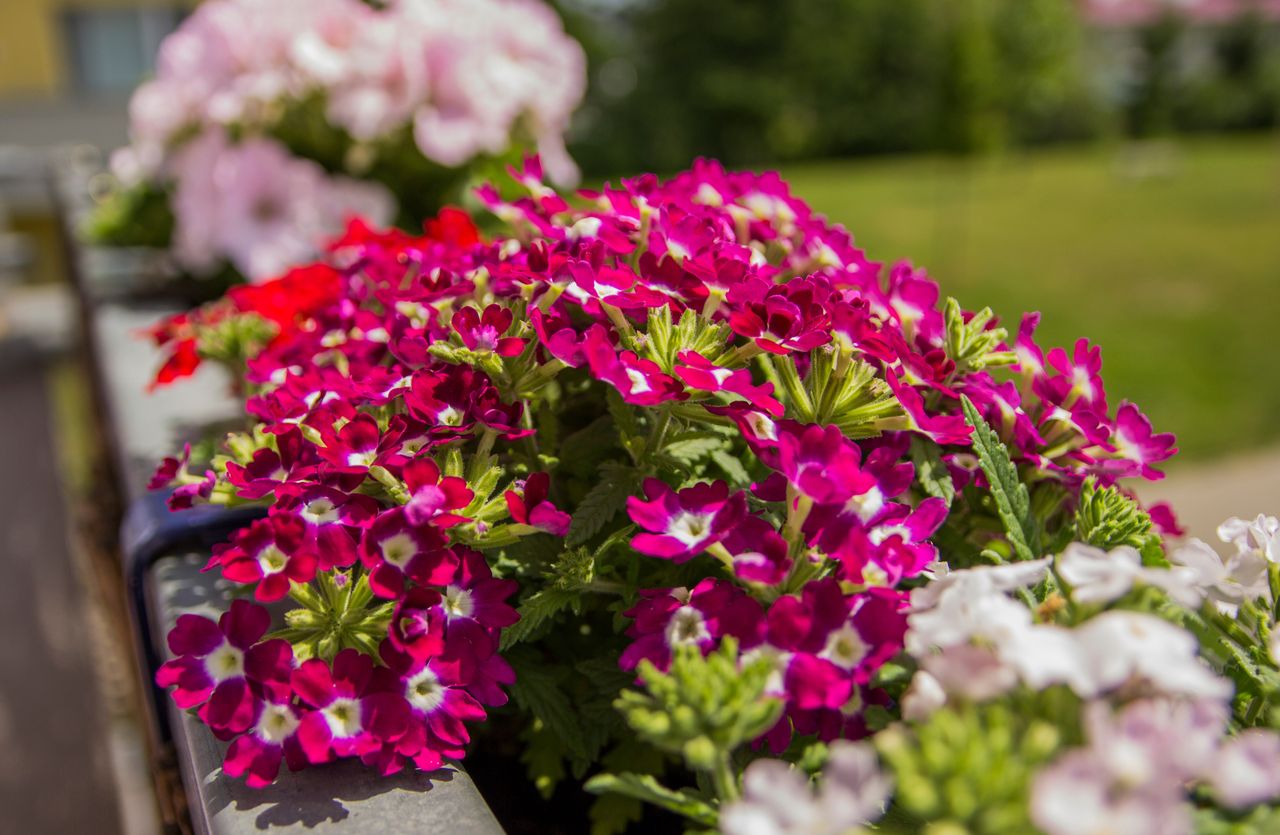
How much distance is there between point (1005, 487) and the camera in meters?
1.03

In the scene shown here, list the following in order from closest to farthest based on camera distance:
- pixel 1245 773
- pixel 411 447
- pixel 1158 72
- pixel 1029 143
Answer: pixel 1245 773
pixel 411 447
pixel 1029 143
pixel 1158 72

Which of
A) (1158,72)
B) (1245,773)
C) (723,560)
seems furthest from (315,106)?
(1158,72)

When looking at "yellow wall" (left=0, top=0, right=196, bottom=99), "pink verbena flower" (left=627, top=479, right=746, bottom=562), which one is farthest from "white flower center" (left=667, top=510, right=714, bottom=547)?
"yellow wall" (left=0, top=0, right=196, bottom=99)

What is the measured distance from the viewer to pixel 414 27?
2.47 m

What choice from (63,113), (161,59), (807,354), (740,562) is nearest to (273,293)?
(807,354)

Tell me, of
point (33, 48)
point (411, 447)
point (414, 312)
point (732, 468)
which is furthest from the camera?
point (33, 48)

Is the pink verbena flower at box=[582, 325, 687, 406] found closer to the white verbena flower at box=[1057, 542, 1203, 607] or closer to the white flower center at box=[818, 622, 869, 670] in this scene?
the white flower center at box=[818, 622, 869, 670]

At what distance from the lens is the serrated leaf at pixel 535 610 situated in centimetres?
99

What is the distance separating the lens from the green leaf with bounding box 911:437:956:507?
3.51 feet

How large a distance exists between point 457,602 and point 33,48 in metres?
18.5

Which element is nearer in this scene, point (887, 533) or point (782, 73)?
point (887, 533)

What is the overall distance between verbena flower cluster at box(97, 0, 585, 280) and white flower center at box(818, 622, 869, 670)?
5.96ft

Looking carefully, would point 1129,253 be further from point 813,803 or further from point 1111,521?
point 813,803

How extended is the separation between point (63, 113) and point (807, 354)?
1806cm
